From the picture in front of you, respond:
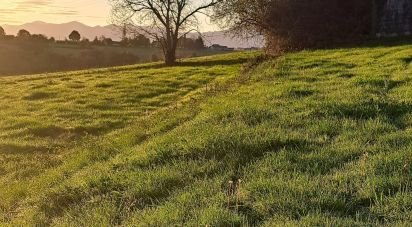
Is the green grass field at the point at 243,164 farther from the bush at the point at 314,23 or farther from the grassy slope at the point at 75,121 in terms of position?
the bush at the point at 314,23

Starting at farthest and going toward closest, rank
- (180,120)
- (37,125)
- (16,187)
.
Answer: (37,125) → (180,120) → (16,187)

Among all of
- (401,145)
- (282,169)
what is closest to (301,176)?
(282,169)

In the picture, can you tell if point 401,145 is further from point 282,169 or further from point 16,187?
point 16,187

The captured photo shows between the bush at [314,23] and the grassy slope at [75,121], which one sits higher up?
the bush at [314,23]

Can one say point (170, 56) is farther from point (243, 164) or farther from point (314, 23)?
point (243, 164)

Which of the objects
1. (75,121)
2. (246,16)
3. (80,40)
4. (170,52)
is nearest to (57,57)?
(80,40)

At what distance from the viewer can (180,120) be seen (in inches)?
509

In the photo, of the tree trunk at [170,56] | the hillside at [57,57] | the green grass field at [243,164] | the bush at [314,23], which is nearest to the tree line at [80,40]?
the hillside at [57,57]

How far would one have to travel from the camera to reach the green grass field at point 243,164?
561 centimetres

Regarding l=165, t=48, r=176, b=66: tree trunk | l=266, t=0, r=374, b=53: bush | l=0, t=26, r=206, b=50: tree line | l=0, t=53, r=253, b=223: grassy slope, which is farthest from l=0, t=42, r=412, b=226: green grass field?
l=0, t=26, r=206, b=50: tree line

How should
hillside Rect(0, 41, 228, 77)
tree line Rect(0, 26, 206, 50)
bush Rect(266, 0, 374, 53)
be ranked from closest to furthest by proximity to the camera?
bush Rect(266, 0, 374, 53), hillside Rect(0, 41, 228, 77), tree line Rect(0, 26, 206, 50)

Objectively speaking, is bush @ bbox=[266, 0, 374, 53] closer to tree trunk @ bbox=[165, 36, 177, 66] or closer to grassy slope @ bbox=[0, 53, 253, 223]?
grassy slope @ bbox=[0, 53, 253, 223]

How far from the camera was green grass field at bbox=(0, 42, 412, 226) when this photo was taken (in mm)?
5605

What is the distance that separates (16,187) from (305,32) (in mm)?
25293
